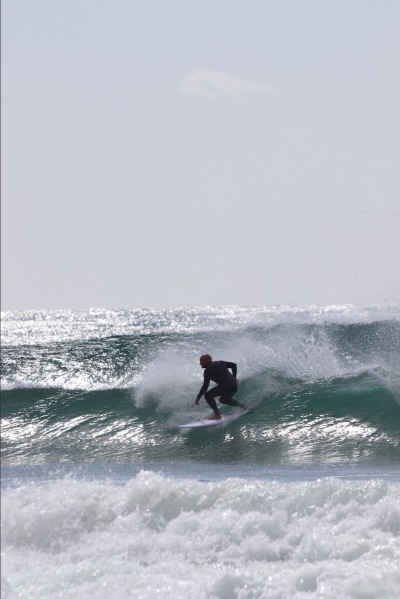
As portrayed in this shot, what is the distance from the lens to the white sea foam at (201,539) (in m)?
7.43

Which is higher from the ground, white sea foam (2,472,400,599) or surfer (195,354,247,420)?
surfer (195,354,247,420)

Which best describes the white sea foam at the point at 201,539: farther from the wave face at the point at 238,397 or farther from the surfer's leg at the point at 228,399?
the surfer's leg at the point at 228,399

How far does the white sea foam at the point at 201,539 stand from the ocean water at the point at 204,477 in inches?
0.7

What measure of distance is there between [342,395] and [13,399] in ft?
22.2

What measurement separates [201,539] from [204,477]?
325 centimetres

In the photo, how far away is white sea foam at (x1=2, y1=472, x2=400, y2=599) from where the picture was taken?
743cm

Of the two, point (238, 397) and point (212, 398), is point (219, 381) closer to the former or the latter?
point (212, 398)

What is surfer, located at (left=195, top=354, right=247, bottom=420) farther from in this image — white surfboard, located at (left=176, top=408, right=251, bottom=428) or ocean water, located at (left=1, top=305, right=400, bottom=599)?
ocean water, located at (left=1, top=305, right=400, bottom=599)

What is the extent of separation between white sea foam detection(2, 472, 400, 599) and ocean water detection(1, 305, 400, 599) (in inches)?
0.7

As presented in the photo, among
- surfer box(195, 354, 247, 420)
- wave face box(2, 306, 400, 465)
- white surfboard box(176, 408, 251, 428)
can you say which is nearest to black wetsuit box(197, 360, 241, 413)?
surfer box(195, 354, 247, 420)

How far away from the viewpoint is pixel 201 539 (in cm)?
824

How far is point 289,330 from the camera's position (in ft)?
81.8

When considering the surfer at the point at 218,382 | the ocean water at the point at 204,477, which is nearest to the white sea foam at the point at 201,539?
the ocean water at the point at 204,477

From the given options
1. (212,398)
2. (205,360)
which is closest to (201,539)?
(205,360)
